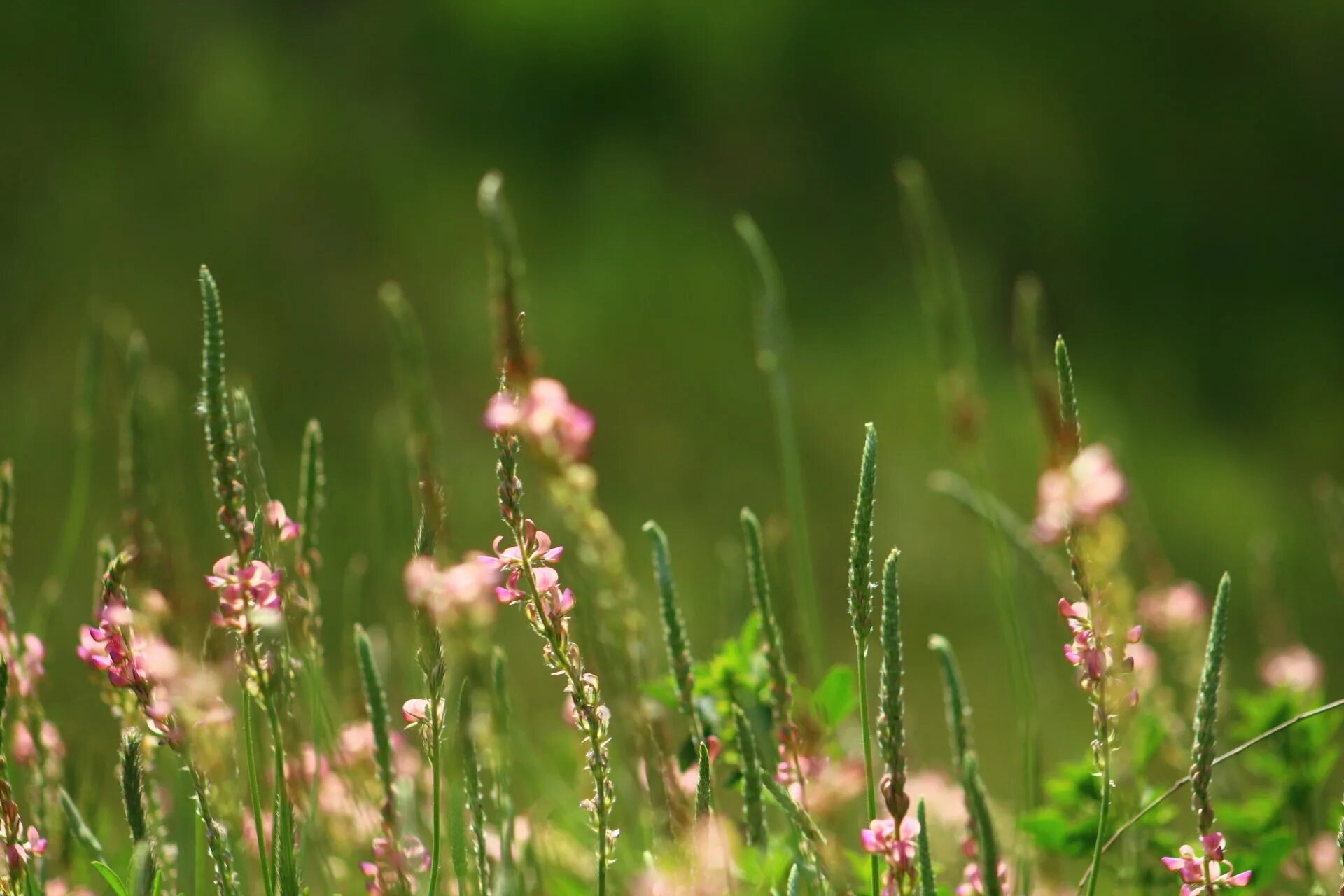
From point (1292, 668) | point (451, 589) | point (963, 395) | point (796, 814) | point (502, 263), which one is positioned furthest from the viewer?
point (1292, 668)

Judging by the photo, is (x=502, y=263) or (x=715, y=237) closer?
(x=502, y=263)

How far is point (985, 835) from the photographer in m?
0.61

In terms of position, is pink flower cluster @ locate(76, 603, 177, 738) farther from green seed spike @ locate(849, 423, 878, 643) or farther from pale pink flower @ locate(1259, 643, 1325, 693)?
pale pink flower @ locate(1259, 643, 1325, 693)

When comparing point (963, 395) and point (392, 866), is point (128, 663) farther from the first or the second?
point (963, 395)

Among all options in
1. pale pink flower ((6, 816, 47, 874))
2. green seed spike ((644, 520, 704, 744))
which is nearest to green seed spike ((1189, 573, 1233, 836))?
green seed spike ((644, 520, 704, 744))

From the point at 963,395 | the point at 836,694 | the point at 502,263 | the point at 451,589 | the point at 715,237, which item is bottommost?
the point at 451,589

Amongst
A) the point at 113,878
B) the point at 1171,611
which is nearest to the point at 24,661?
the point at 113,878

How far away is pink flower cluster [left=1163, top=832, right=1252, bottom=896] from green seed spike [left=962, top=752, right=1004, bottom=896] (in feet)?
0.38

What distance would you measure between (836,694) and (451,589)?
50cm

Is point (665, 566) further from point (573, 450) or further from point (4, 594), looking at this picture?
point (4, 594)

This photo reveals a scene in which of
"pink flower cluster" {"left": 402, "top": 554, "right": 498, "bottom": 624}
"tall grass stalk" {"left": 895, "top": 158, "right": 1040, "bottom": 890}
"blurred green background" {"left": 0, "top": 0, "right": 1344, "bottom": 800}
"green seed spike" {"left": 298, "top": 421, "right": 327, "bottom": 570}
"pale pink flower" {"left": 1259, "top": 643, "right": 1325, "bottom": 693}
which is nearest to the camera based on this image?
"pink flower cluster" {"left": 402, "top": 554, "right": 498, "bottom": 624}

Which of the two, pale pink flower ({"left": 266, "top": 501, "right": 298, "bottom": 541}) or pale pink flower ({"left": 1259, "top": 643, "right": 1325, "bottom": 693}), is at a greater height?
pale pink flower ({"left": 1259, "top": 643, "right": 1325, "bottom": 693})

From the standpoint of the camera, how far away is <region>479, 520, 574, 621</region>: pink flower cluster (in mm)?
628

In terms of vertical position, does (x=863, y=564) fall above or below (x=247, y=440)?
below
